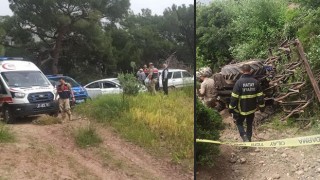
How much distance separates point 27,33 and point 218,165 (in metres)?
1.66

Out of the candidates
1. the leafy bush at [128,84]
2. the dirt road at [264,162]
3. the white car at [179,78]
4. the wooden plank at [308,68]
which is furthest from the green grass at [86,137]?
the wooden plank at [308,68]

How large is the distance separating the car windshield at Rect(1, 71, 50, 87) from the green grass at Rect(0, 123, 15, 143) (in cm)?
29

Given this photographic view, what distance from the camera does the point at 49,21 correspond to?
3.22 metres

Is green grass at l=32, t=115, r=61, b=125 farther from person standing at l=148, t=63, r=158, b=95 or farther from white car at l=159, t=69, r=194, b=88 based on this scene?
white car at l=159, t=69, r=194, b=88

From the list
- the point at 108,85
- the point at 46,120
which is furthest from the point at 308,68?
the point at 46,120

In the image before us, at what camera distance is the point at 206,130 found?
11.3ft

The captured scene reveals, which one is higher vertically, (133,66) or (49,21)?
(49,21)

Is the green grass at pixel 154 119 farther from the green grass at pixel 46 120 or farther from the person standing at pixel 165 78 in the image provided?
the green grass at pixel 46 120

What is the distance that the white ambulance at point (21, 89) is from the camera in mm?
3154

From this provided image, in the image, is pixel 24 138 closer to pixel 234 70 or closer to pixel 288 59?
pixel 234 70

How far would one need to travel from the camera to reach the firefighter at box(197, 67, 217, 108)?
3.47 metres

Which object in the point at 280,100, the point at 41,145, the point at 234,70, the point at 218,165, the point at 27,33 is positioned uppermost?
the point at 27,33

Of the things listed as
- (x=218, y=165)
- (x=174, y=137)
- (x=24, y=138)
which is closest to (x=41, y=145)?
(x=24, y=138)

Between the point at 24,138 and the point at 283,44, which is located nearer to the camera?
the point at 24,138
